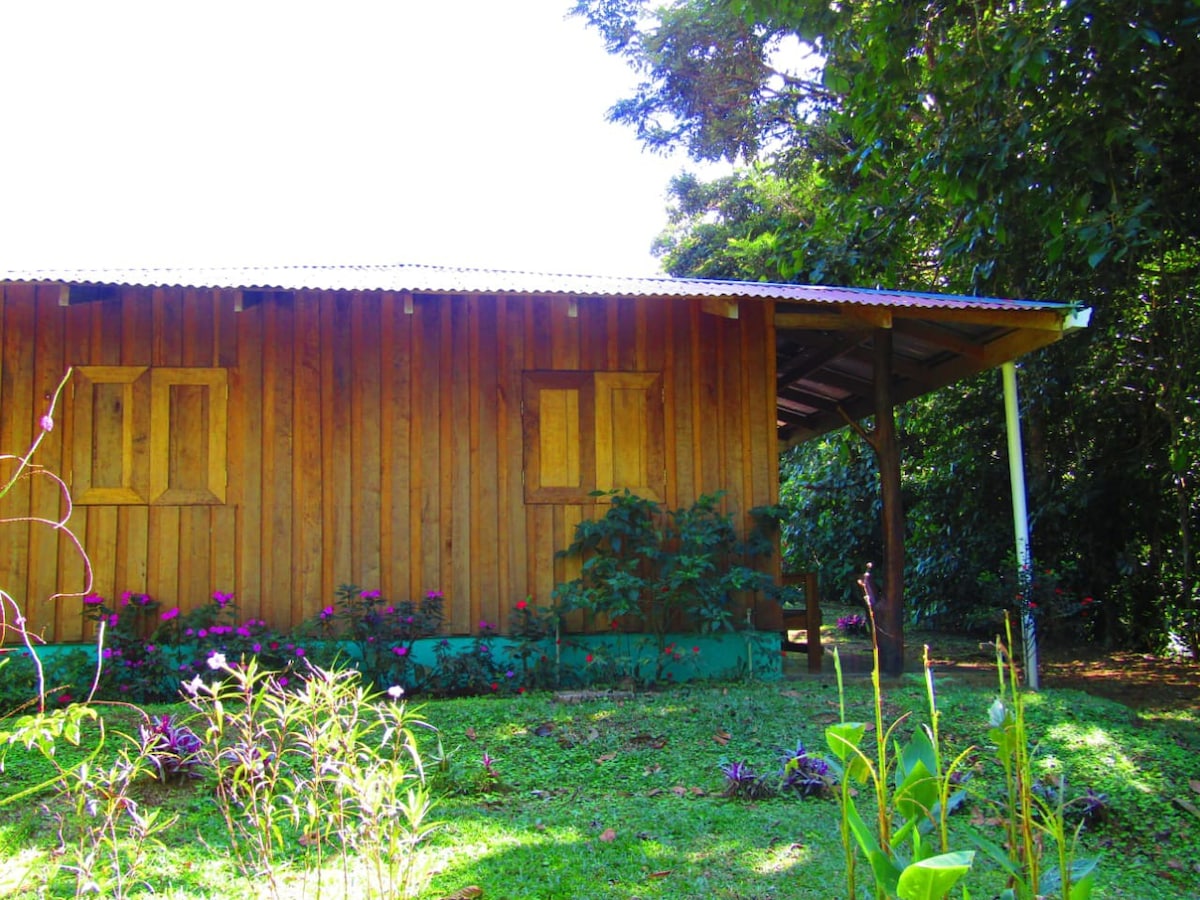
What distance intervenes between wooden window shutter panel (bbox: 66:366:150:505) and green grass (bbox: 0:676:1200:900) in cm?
195

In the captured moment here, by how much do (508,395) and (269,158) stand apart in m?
24.5

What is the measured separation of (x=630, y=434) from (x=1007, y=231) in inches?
149

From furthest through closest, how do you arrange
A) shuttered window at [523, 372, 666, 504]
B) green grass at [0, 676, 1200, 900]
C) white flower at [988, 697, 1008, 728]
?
shuttered window at [523, 372, 666, 504], green grass at [0, 676, 1200, 900], white flower at [988, 697, 1008, 728]

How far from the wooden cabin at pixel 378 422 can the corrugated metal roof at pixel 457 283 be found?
6cm

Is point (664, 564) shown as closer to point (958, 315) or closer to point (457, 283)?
point (457, 283)

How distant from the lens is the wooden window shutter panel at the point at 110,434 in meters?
7.03

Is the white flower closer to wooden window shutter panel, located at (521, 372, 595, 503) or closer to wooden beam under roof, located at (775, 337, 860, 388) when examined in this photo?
wooden window shutter panel, located at (521, 372, 595, 503)

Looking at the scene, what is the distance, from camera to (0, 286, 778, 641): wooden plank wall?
23.1 ft

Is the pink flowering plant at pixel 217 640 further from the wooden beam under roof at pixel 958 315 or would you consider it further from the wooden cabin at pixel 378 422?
the wooden beam under roof at pixel 958 315

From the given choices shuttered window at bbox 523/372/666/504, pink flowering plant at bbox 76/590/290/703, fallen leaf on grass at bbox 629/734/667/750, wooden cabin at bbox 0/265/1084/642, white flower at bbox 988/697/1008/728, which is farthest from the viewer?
shuttered window at bbox 523/372/666/504

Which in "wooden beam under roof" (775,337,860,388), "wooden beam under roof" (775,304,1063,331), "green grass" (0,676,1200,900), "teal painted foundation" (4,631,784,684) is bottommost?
"green grass" (0,676,1200,900)

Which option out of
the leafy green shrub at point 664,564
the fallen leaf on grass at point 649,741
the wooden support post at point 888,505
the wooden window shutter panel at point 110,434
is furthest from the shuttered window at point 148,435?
the wooden support post at point 888,505

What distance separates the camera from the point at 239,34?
66.0 ft

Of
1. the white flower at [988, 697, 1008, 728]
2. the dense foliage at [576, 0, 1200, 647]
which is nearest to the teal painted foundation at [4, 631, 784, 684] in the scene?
the dense foliage at [576, 0, 1200, 647]
